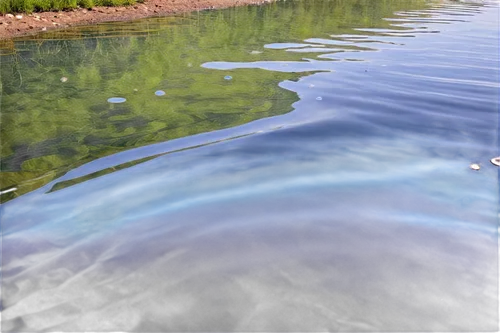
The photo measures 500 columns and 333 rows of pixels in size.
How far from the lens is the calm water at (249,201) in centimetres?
194

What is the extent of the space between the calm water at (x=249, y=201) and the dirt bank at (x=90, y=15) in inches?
197

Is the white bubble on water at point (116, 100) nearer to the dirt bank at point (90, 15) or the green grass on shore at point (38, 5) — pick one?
the dirt bank at point (90, 15)

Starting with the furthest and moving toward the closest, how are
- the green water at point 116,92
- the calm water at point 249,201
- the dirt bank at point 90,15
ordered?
the dirt bank at point 90,15
the green water at point 116,92
the calm water at point 249,201

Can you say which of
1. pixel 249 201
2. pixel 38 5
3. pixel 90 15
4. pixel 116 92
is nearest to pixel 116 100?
pixel 116 92

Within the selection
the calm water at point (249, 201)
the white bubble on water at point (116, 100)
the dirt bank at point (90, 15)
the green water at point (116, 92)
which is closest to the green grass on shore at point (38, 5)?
the dirt bank at point (90, 15)

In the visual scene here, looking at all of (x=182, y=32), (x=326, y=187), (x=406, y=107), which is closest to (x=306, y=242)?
(x=326, y=187)

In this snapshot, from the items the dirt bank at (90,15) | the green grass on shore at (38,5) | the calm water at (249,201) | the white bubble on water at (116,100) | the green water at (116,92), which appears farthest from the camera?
the green grass on shore at (38,5)

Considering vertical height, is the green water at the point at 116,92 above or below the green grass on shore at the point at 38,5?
below

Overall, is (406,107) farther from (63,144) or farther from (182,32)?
(182,32)

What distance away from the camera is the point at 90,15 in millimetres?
12445

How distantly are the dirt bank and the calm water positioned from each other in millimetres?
5015

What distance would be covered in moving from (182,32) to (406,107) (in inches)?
272

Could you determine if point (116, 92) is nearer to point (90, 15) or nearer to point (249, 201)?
point (249, 201)

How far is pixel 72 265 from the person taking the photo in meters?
2.17
